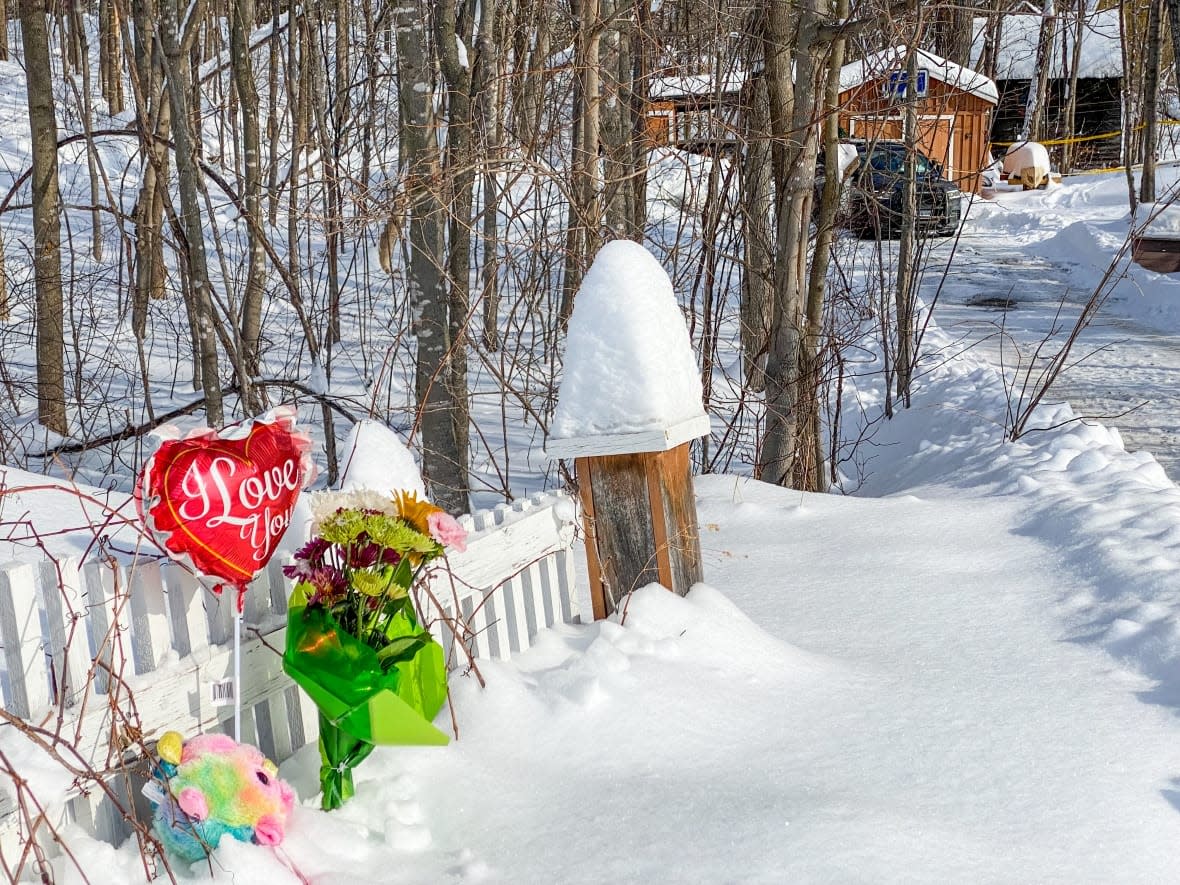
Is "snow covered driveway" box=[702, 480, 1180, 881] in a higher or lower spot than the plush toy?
lower

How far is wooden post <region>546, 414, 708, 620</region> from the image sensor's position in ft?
11.6

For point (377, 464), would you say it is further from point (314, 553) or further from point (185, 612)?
point (185, 612)

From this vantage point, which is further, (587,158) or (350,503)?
(587,158)

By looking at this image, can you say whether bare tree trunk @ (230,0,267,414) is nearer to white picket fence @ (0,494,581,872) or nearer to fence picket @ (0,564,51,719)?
white picket fence @ (0,494,581,872)

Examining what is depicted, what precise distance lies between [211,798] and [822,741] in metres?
1.49

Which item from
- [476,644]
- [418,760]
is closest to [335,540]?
[418,760]

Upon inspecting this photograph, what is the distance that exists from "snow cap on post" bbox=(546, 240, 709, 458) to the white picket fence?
0.65 metres

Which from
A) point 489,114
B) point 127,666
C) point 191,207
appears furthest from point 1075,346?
point 127,666

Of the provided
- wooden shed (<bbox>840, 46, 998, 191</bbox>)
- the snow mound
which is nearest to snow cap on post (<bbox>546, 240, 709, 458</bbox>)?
the snow mound

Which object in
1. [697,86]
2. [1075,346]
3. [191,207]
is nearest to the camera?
[191,207]

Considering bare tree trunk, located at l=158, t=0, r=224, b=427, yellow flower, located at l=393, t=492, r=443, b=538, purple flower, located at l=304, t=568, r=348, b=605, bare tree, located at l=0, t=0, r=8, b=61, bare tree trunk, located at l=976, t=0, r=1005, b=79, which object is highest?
bare tree, located at l=0, t=0, r=8, b=61

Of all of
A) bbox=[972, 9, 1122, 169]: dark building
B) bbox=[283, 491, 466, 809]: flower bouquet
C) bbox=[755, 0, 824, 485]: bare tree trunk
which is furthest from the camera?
bbox=[972, 9, 1122, 169]: dark building

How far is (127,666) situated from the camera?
7.88ft

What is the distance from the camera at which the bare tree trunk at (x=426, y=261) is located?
204 inches
